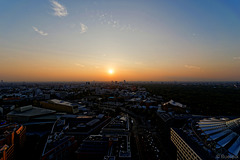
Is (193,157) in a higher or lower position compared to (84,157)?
higher

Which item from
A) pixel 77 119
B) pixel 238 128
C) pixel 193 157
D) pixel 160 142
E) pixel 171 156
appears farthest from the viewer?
pixel 77 119

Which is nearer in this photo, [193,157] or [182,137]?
[193,157]

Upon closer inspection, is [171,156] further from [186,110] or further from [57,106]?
[57,106]

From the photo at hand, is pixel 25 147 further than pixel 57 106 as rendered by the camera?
No

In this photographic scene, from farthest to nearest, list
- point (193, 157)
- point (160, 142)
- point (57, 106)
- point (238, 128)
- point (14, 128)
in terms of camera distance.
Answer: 1. point (57, 106)
2. point (160, 142)
3. point (14, 128)
4. point (238, 128)
5. point (193, 157)

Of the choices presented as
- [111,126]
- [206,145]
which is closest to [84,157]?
[111,126]

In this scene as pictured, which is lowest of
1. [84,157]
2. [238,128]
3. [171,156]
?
[171,156]

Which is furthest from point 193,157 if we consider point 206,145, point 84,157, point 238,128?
point 84,157

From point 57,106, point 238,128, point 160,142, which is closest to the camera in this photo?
point 238,128

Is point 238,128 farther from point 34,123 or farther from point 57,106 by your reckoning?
point 57,106
